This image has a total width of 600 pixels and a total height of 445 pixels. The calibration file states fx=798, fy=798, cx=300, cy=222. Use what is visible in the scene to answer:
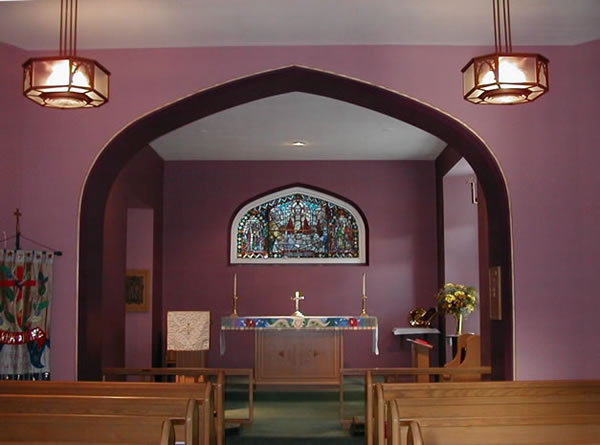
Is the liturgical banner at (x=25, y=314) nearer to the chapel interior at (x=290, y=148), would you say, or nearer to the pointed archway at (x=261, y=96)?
the chapel interior at (x=290, y=148)

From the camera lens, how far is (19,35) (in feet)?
21.4

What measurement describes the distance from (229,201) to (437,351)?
3.96 meters

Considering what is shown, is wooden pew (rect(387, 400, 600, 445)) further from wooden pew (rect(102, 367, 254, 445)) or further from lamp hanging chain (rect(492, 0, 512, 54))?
lamp hanging chain (rect(492, 0, 512, 54))

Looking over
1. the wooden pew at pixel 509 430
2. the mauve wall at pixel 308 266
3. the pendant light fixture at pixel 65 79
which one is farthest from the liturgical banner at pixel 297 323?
the wooden pew at pixel 509 430

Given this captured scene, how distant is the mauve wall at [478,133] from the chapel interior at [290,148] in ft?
0.06

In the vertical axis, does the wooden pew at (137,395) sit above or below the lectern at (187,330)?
below

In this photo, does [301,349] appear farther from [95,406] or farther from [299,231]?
[95,406]

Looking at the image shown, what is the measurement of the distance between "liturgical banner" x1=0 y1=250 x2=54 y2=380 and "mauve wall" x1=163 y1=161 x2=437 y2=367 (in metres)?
5.88

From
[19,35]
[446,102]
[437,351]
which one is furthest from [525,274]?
[437,351]

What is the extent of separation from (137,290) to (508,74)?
800 cm

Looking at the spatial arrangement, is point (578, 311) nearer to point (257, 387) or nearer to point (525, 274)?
point (525, 274)

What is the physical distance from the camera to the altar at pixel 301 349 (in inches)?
394

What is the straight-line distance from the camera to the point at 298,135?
1066 centimetres

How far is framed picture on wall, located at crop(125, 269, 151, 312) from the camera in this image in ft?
→ 38.2
